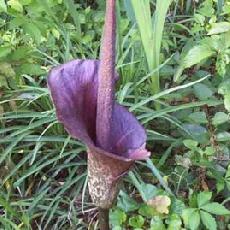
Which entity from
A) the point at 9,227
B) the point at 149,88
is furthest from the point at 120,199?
the point at 149,88

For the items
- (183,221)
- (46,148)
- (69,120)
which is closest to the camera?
(69,120)

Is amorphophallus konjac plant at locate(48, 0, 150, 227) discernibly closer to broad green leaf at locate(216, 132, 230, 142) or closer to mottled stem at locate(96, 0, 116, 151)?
mottled stem at locate(96, 0, 116, 151)

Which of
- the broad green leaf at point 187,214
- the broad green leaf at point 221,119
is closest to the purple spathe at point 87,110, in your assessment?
the broad green leaf at point 187,214

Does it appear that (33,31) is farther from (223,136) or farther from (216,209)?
(216,209)

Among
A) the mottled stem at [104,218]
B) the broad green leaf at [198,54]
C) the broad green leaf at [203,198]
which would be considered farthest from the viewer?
the broad green leaf at [198,54]

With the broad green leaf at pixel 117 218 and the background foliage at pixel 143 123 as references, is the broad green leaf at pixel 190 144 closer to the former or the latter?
the background foliage at pixel 143 123

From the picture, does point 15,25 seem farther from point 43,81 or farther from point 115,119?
point 115,119

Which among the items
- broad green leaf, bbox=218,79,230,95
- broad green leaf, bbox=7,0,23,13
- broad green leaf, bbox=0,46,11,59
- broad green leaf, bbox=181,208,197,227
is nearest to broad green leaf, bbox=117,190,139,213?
broad green leaf, bbox=181,208,197,227
